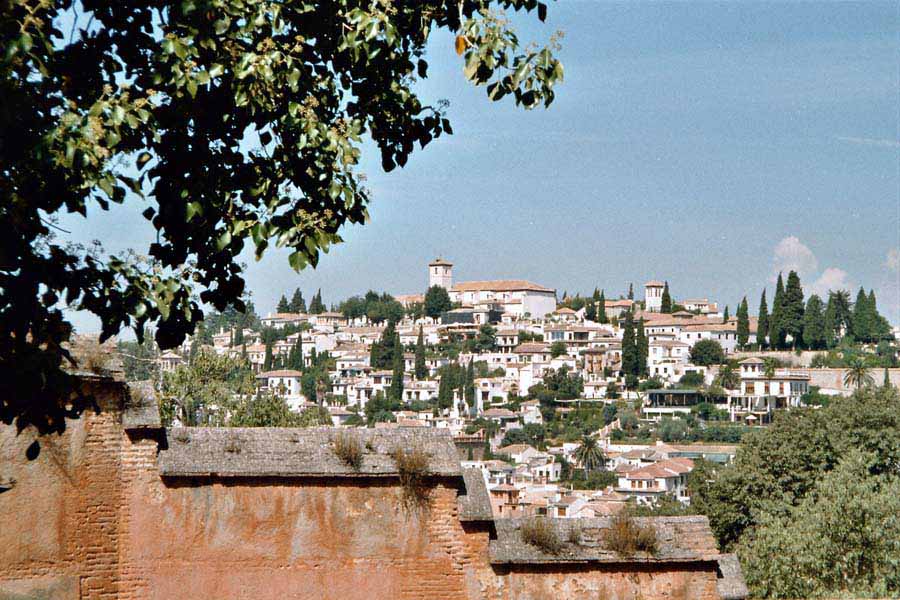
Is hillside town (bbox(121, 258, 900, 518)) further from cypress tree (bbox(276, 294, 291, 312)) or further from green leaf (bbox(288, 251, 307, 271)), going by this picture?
green leaf (bbox(288, 251, 307, 271))

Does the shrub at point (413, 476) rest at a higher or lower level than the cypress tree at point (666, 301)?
lower

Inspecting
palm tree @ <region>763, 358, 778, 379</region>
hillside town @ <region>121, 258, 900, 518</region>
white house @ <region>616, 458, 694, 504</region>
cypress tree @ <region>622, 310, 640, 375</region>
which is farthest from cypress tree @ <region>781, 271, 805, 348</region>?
white house @ <region>616, 458, 694, 504</region>

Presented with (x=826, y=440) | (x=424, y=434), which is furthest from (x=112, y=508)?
(x=826, y=440)

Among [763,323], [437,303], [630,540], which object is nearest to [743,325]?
[763,323]

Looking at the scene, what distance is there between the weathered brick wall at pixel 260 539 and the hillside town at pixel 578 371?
6840 cm

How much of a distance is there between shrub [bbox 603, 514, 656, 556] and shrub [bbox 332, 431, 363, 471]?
65.3 inches

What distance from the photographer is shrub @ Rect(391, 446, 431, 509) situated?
7.89 meters

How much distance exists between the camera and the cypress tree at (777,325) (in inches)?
5202

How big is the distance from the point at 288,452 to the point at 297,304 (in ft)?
609

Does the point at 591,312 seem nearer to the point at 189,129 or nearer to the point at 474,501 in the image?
the point at 474,501

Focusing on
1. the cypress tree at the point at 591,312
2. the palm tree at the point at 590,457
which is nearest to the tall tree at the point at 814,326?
the cypress tree at the point at 591,312

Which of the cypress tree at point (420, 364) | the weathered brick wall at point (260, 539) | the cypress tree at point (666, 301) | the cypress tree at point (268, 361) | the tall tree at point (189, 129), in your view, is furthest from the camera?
the cypress tree at point (666, 301)

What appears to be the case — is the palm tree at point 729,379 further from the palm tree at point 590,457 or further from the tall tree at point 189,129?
the tall tree at point 189,129

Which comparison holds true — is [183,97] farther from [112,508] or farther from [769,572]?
[769,572]
